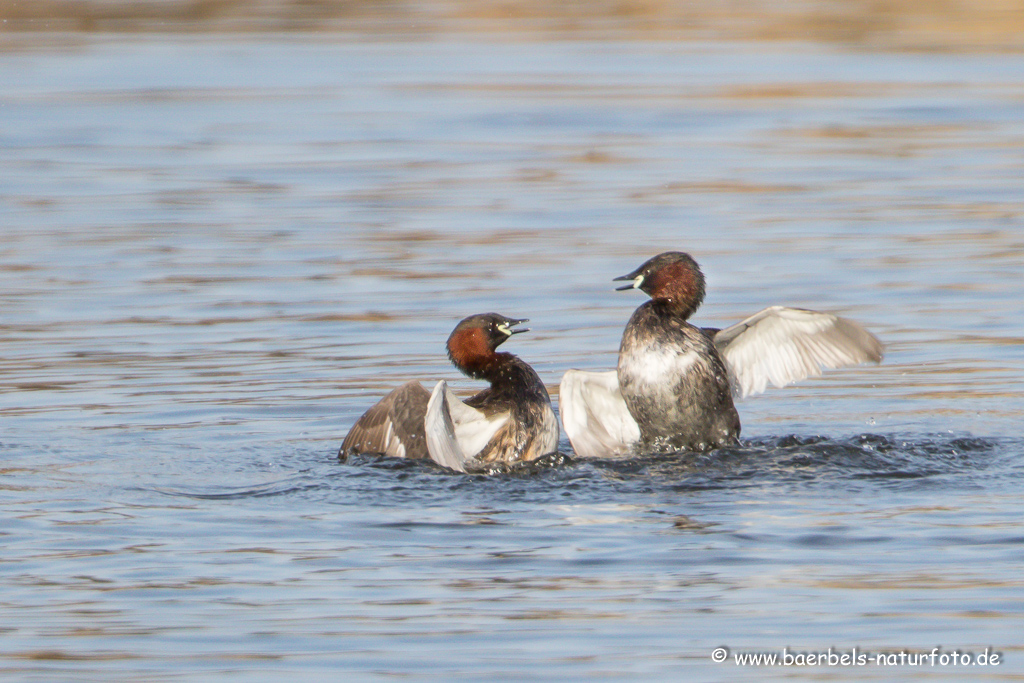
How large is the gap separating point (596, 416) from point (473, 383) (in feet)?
7.13

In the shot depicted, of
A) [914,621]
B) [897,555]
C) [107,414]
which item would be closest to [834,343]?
[897,555]

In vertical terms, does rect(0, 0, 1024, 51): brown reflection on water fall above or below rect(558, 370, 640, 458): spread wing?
above

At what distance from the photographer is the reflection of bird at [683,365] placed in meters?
7.82

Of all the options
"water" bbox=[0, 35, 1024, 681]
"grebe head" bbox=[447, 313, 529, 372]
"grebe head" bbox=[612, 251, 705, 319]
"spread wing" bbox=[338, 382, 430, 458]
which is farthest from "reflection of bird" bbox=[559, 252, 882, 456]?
"spread wing" bbox=[338, 382, 430, 458]

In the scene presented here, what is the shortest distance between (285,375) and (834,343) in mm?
3100

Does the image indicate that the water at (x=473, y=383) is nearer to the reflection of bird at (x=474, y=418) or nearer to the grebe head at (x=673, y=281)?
the reflection of bird at (x=474, y=418)

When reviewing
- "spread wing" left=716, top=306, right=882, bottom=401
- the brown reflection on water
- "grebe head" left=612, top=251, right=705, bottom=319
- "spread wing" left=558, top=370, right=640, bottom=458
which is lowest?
"spread wing" left=558, top=370, right=640, bottom=458

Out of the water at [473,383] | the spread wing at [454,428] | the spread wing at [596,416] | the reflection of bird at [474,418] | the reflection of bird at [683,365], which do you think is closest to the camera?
the water at [473,383]

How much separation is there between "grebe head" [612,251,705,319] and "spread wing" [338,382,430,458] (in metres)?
1.11

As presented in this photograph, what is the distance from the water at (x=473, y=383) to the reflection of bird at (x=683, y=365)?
11.4 inches

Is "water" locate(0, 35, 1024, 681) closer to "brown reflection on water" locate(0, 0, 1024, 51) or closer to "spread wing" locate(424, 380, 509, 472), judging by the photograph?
"spread wing" locate(424, 380, 509, 472)

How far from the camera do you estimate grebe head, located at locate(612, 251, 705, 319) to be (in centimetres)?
794

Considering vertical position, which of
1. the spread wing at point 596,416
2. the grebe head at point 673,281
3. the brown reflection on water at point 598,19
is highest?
the brown reflection on water at point 598,19

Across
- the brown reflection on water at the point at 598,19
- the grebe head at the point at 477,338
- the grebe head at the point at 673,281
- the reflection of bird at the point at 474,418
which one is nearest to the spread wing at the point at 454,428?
the reflection of bird at the point at 474,418
